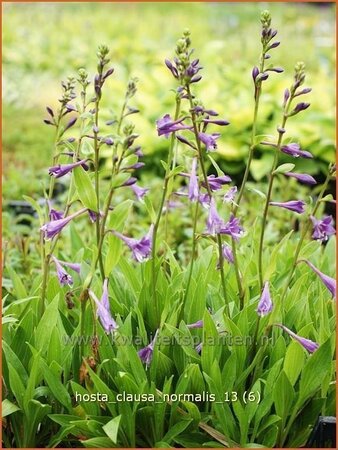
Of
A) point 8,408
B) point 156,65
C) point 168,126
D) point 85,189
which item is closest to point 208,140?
point 168,126

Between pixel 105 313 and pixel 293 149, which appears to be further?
pixel 293 149

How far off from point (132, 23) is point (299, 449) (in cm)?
1160

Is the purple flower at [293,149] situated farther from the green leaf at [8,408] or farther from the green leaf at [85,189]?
the green leaf at [8,408]

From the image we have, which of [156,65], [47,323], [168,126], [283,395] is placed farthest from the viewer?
[156,65]

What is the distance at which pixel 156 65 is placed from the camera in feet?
30.9

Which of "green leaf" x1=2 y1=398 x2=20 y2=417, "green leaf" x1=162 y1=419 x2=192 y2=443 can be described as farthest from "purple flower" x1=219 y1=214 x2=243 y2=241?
"green leaf" x1=2 y1=398 x2=20 y2=417

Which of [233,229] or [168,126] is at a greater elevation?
[168,126]

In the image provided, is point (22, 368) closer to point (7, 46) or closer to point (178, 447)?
point (178, 447)

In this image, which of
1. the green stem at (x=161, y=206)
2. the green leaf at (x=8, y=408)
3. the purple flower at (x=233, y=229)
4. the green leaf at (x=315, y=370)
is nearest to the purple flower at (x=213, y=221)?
the purple flower at (x=233, y=229)

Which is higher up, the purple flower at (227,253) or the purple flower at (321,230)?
the purple flower at (321,230)

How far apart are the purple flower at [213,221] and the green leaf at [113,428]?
Answer: 628 mm

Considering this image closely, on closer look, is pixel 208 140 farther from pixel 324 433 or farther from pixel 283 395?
pixel 324 433

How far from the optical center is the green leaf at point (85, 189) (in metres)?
2.49

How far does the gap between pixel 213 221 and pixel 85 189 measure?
394 mm
